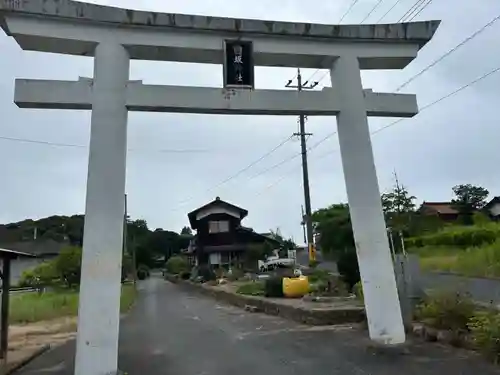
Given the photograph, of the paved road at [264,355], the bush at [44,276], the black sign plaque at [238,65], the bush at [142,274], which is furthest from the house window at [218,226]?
the black sign plaque at [238,65]

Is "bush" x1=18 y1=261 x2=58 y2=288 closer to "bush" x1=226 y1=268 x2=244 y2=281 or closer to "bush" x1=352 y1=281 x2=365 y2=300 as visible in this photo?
"bush" x1=226 y1=268 x2=244 y2=281

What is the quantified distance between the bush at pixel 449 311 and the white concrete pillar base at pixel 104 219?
580cm

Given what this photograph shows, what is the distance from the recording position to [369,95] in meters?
10.2

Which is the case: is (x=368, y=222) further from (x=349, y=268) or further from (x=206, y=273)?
(x=206, y=273)

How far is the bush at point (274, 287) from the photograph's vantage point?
22234mm

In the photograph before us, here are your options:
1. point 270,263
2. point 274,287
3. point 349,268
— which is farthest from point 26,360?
point 270,263

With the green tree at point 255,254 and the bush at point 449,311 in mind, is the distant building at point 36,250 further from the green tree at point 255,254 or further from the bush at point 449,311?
the bush at point 449,311

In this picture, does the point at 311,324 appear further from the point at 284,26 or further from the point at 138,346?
the point at 284,26

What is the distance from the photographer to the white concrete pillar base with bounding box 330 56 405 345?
9586 mm

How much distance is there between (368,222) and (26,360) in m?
7.28

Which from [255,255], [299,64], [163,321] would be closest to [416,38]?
[299,64]

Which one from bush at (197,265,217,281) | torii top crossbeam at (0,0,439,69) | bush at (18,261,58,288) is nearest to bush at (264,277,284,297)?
torii top crossbeam at (0,0,439,69)

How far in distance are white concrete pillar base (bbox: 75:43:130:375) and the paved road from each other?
0.89 m

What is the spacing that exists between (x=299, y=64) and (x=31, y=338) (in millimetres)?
10902
